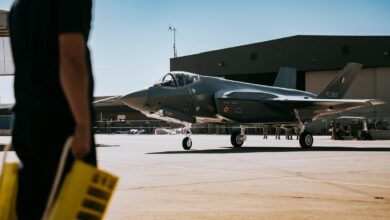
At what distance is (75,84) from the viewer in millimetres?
2256

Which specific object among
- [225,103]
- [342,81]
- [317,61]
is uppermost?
[317,61]

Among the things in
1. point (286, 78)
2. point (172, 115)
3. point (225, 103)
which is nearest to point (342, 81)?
point (286, 78)

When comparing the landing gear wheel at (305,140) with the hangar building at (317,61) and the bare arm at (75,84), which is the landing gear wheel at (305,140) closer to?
the bare arm at (75,84)

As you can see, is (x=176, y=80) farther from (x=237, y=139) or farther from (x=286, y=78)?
(x=286, y=78)

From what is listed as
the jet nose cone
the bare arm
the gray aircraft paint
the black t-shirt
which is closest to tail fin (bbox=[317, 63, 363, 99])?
the gray aircraft paint

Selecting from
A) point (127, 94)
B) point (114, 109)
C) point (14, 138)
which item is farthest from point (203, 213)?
point (114, 109)

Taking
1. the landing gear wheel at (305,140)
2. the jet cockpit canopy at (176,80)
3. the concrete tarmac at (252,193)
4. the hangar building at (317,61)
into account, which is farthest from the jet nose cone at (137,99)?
the hangar building at (317,61)

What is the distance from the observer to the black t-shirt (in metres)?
2.32

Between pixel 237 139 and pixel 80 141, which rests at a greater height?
pixel 80 141

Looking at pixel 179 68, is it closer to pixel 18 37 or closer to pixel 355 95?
pixel 355 95

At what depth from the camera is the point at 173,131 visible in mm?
57188

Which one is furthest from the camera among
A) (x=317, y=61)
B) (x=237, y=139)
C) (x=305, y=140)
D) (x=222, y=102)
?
(x=317, y=61)

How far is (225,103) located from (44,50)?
1748 centimetres

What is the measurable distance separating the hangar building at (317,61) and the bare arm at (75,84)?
159 feet
